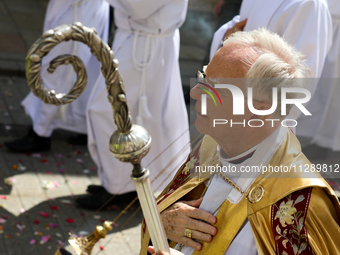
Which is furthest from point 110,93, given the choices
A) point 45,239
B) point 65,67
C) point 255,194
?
point 65,67

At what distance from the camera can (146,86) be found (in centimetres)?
350

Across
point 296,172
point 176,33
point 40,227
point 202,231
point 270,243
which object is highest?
point 296,172

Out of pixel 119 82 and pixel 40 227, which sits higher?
pixel 119 82

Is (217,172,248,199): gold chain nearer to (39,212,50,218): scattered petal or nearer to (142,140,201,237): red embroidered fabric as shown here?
(142,140,201,237): red embroidered fabric

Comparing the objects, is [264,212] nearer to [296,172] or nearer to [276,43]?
[296,172]

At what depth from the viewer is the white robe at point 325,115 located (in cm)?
506

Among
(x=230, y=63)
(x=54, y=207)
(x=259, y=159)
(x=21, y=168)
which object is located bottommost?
(x=21, y=168)

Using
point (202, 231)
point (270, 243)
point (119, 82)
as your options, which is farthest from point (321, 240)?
point (119, 82)

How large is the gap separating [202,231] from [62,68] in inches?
123

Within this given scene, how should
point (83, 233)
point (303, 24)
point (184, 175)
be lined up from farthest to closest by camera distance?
1. point (83, 233)
2. point (303, 24)
3. point (184, 175)

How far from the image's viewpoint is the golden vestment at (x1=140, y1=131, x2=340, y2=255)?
1.38m

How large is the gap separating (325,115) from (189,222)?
3.99 metres

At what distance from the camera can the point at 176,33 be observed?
12.1ft

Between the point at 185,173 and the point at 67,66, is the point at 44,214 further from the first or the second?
the point at 185,173
